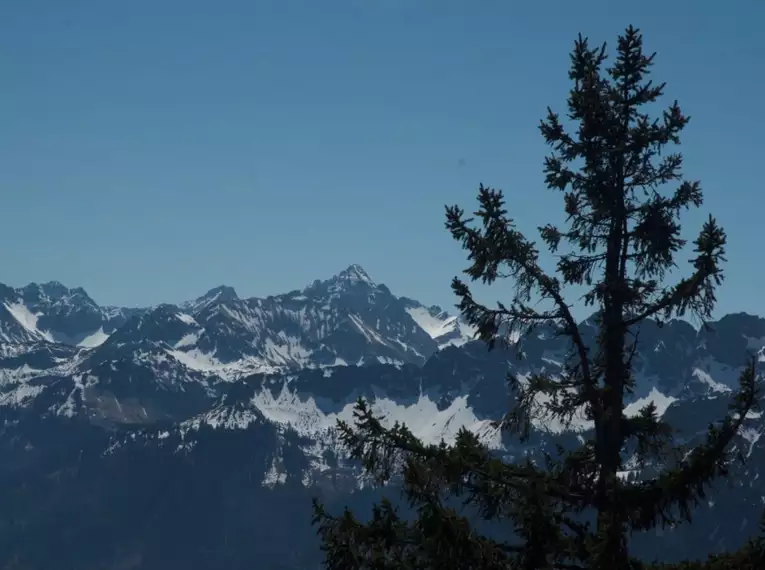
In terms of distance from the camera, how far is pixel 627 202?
22.0 meters

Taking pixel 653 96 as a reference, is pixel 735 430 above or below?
below

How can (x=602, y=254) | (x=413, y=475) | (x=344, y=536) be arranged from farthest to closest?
(x=602, y=254) → (x=344, y=536) → (x=413, y=475)

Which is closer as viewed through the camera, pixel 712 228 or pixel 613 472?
pixel 712 228

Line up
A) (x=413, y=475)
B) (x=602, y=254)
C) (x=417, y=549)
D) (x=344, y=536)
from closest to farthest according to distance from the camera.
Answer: (x=413, y=475) < (x=417, y=549) < (x=344, y=536) < (x=602, y=254)

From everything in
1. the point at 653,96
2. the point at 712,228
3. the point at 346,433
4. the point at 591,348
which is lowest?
the point at 346,433

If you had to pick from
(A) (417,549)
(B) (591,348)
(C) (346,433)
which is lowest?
(A) (417,549)

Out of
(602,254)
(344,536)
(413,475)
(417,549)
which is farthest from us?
(602,254)

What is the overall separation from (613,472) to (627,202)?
20.1 feet

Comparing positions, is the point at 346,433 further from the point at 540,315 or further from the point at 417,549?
the point at 540,315

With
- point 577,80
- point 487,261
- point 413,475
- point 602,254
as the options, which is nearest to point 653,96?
point 577,80

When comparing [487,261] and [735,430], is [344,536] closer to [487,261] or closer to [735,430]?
[487,261]

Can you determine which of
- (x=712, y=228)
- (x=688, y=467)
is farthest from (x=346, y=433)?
(x=712, y=228)

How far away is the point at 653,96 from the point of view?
21609 mm

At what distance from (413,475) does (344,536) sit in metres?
3.58
